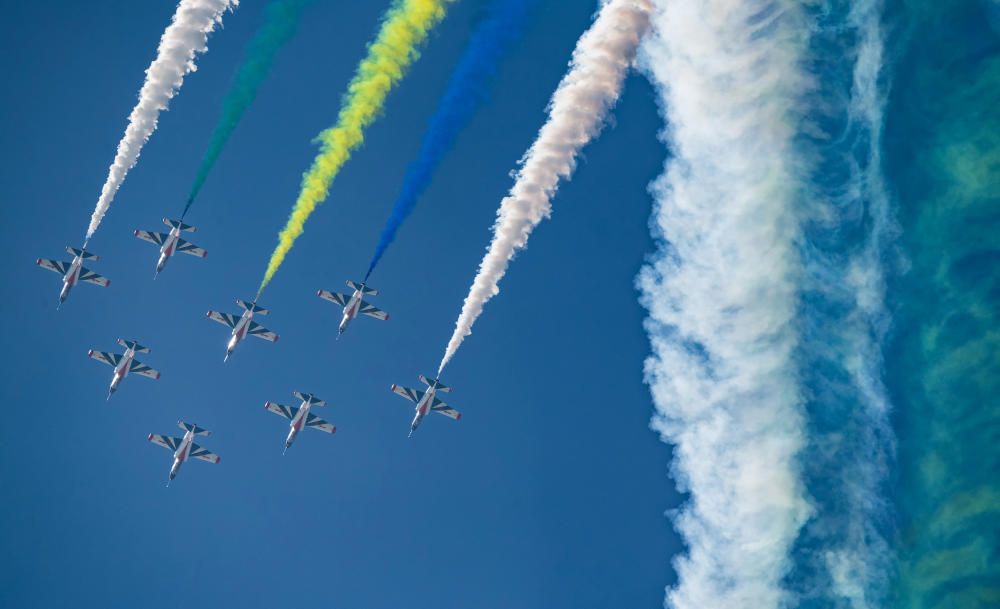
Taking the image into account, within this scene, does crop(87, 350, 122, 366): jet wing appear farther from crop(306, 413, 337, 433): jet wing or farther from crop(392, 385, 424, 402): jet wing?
crop(392, 385, 424, 402): jet wing

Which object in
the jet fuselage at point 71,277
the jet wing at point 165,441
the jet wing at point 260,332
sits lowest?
the jet wing at point 165,441

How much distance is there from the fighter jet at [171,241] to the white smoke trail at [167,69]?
5.05 m

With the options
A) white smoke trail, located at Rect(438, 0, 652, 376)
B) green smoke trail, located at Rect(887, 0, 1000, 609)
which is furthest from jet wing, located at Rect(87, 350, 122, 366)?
green smoke trail, located at Rect(887, 0, 1000, 609)

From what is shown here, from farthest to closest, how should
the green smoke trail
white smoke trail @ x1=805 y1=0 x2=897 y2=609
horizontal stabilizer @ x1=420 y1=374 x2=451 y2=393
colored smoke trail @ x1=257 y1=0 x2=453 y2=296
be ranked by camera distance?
horizontal stabilizer @ x1=420 y1=374 x2=451 y2=393 → colored smoke trail @ x1=257 y1=0 x2=453 y2=296 → white smoke trail @ x1=805 y1=0 x2=897 y2=609 → the green smoke trail

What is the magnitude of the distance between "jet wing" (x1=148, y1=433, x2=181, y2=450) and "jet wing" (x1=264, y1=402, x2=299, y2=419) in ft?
16.3

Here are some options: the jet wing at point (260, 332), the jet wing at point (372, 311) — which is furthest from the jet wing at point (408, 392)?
the jet wing at point (260, 332)

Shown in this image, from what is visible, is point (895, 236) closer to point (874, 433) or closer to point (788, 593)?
point (874, 433)

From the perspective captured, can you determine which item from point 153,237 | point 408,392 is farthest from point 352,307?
point 153,237

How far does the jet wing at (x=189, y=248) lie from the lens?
46500 millimetres

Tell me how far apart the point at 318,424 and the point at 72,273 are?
13.0 metres

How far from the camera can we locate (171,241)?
4628cm

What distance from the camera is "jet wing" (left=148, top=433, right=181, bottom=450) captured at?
48688 mm

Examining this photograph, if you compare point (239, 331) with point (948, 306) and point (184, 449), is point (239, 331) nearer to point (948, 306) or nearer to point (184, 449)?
point (184, 449)

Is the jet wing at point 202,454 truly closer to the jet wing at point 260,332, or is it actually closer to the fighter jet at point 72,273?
the jet wing at point 260,332
